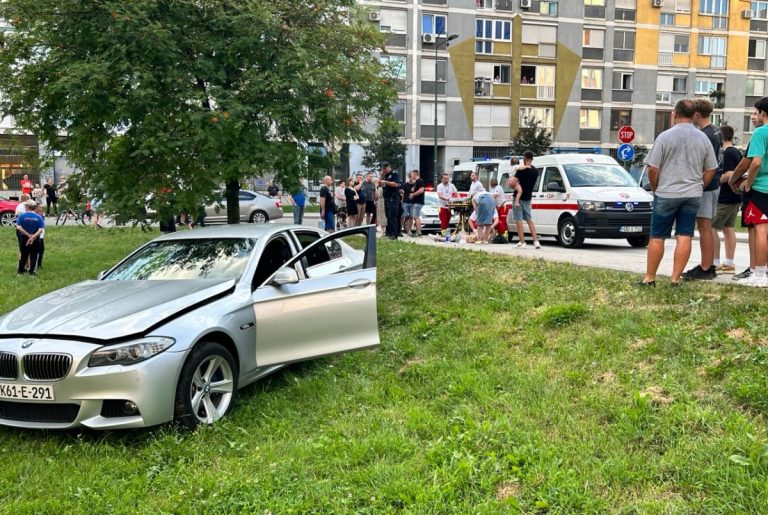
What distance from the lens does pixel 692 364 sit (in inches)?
185

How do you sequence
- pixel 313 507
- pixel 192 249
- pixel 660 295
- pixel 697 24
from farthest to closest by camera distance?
pixel 697 24 < pixel 660 295 < pixel 192 249 < pixel 313 507

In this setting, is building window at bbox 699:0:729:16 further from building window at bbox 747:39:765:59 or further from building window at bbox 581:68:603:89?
building window at bbox 581:68:603:89

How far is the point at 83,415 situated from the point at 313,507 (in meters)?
1.76

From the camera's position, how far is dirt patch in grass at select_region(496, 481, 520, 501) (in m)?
3.47

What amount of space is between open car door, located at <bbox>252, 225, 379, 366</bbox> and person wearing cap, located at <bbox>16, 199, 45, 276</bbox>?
8.04m

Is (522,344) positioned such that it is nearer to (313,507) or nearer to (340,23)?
(313,507)

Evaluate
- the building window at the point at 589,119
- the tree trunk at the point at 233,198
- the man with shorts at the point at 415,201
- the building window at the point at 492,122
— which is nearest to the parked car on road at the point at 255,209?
the man with shorts at the point at 415,201

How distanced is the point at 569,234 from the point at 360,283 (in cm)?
957

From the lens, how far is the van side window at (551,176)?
47.9ft

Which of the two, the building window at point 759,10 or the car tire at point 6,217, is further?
the building window at point 759,10

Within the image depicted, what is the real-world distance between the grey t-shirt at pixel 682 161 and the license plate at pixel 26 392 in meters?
5.69

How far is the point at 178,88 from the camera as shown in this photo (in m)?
8.25

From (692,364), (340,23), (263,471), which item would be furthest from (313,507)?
(340,23)

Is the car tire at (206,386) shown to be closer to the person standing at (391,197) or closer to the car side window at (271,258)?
the car side window at (271,258)
